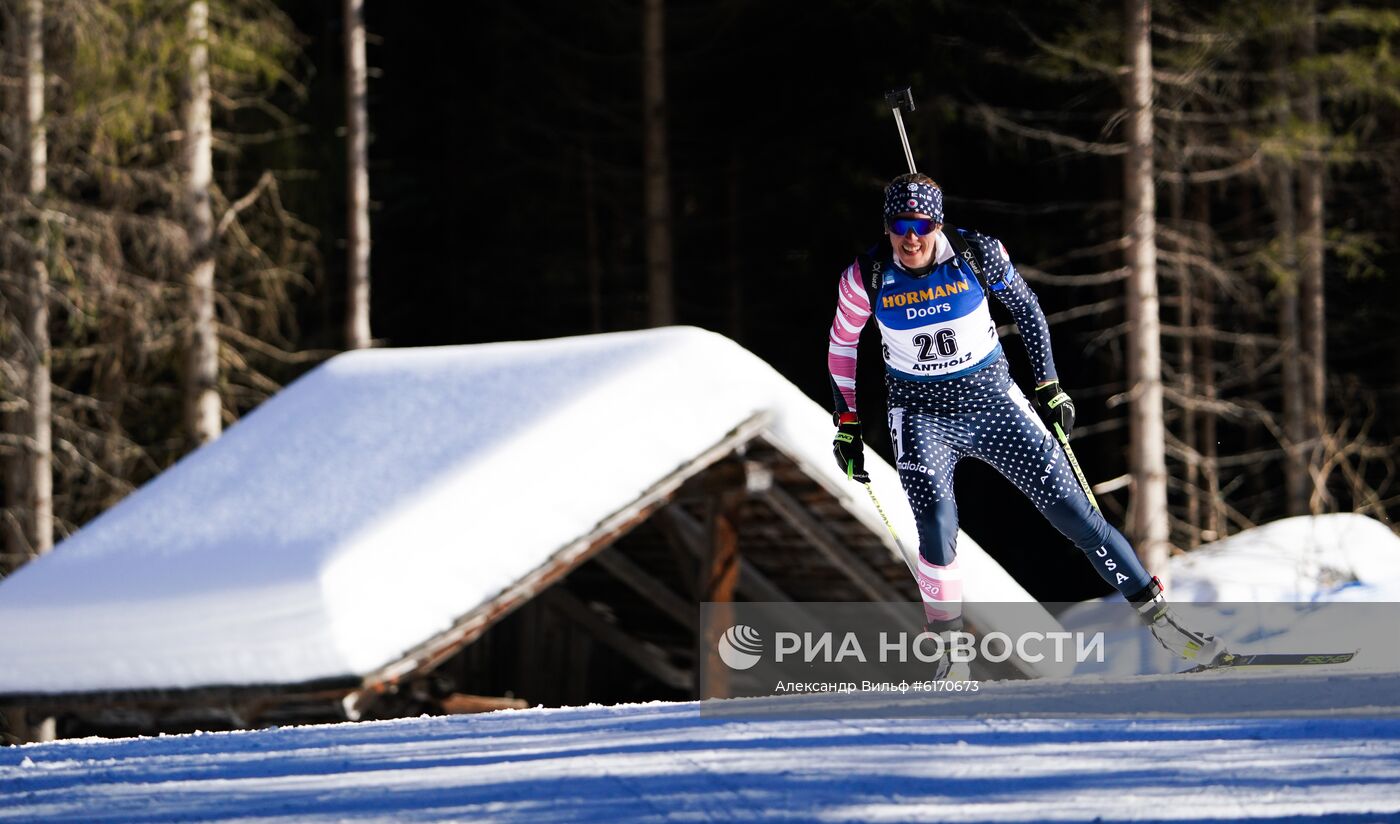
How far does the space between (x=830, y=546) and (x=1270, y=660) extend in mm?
4432

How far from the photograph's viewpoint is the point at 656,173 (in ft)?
73.0

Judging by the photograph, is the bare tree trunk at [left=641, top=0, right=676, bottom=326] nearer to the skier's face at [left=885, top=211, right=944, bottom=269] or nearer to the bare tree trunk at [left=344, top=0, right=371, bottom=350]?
the bare tree trunk at [left=344, top=0, right=371, bottom=350]

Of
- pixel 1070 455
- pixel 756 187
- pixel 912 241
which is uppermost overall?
pixel 756 187

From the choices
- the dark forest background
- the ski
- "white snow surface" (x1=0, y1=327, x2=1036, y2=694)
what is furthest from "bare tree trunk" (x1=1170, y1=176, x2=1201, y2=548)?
the ski

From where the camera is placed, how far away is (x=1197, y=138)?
1714 cm

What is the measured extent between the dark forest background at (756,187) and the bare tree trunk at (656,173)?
64 centimetres

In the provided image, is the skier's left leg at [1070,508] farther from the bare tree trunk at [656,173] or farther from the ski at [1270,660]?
the bare tree trunk at [656,173]

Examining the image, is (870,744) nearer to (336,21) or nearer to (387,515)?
(387,515)

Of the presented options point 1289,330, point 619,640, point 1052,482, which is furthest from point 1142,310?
point 1052,482

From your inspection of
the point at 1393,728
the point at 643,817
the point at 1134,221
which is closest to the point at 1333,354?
→ the point at 1134,221

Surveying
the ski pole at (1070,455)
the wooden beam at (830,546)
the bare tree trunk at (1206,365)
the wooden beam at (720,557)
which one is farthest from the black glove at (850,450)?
the bare tree trunk at (1206,365)

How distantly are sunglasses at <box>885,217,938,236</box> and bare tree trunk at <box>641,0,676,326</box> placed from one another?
1634cm

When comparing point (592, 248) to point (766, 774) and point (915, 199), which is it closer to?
point (915, 199)

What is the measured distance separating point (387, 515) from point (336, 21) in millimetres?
23607
